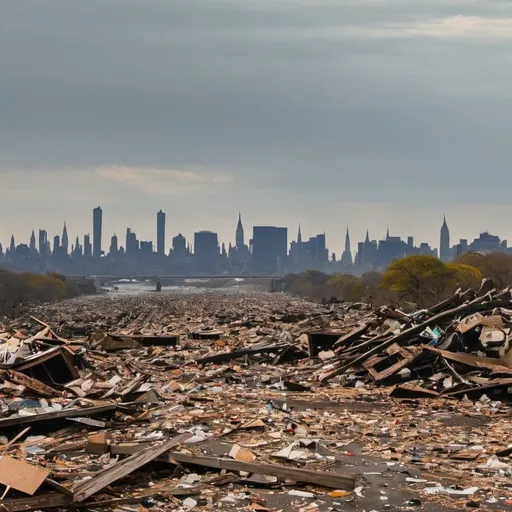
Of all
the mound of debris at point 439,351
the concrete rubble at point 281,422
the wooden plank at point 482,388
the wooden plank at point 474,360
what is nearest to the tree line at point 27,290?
the concrete rubble at point 281,422

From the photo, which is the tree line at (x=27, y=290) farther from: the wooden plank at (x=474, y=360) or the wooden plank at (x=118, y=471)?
the wooden plank at (x=118, y=471)

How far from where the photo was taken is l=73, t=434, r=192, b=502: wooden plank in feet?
22.1

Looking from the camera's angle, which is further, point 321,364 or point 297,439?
point 321,364

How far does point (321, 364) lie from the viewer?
1798cm

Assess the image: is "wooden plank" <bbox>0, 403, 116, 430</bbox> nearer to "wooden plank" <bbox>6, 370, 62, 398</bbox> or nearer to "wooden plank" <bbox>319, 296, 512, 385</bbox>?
"wooden plank" <bbox>6, 370, 62, 398</bbox>

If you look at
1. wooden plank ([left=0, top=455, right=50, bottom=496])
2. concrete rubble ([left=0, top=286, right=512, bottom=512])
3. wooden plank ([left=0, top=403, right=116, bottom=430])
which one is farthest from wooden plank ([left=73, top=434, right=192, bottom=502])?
wooden plank ([left=0, top=403, right=116, bottom=430])

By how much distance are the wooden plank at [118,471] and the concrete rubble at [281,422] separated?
1 cm

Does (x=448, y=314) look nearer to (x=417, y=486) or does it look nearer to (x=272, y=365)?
(x=272, y=365)

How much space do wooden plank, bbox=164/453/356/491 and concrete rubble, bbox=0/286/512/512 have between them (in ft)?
0.05

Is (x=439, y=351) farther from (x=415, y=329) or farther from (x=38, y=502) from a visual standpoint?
(x=38, y=502)

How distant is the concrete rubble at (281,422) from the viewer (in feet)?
23.5

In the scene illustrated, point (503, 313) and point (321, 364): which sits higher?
point (503, 313)

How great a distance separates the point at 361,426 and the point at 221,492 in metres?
4.04

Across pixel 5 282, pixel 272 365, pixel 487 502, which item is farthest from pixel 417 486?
pixel 5 282
